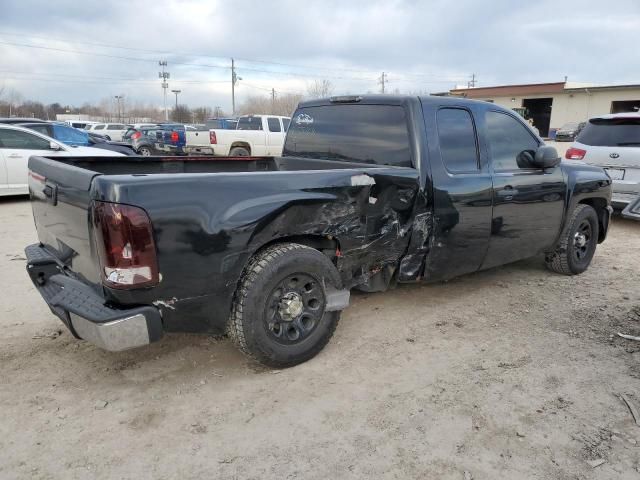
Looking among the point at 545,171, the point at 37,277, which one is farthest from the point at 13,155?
the point at 545,171

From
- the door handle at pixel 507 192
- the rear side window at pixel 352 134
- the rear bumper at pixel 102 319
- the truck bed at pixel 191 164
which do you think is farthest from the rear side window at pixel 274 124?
the rear bumper at pixel 102 319

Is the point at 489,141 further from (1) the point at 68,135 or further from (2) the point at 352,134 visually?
(1) the point at 68,135

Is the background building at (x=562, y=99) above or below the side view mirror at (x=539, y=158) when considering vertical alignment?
above

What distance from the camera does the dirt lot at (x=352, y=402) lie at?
2.50 m

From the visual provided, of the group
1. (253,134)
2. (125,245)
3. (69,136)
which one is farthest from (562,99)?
(125,245)

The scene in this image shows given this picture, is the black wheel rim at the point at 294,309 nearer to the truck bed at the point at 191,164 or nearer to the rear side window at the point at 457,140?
the truck bed at the point at 191,164

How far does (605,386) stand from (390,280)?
1677mm

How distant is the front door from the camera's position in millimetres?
4371

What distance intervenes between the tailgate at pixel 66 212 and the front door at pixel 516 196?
3241mm

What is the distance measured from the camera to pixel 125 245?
256 centimetres

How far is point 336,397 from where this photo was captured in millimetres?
3084

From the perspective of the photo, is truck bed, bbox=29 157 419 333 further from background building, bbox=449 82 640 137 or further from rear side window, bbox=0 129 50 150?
background building, bbox=449 82 640 137

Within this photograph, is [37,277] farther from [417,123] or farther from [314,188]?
[417,123]

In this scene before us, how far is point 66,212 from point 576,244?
5.21 metres
